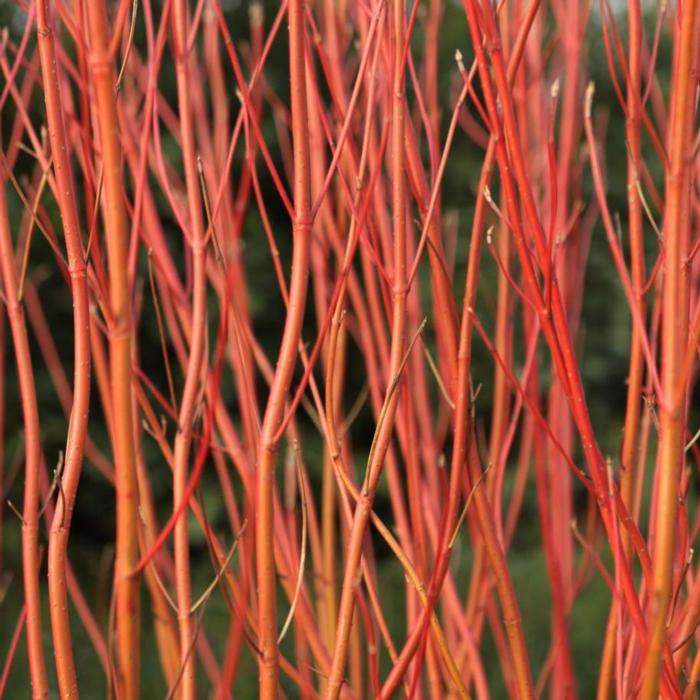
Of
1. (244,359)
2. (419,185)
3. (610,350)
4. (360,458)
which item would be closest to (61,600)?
(244,359)

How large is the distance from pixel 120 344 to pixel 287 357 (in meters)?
0.15

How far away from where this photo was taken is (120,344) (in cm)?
83

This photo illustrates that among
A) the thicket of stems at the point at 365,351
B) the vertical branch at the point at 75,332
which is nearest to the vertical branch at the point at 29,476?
the thicket of stems at the point at 365,351

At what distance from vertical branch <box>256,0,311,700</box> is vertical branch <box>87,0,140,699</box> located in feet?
0.41

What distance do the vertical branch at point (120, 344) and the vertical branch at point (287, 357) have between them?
0.12 metres

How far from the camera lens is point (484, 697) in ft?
4.01

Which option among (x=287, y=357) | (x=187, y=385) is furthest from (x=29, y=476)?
(x=287, y=357)

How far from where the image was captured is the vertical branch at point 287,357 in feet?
3.00

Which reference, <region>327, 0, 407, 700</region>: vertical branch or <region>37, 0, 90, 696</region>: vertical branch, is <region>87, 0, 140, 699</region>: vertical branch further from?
<region>327, 0, 407, 700</region>: vertical branch

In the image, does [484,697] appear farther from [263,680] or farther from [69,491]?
[69,491]

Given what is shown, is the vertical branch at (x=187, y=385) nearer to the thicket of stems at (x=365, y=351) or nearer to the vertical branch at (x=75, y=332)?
the thicket of stems at (x=365, y=351)

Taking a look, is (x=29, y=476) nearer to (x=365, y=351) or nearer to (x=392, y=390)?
(x=392, y=390)

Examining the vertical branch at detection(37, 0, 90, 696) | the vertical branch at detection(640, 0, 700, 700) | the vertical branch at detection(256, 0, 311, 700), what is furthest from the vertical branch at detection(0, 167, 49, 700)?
the vertical branch at detection(640, 0, 700, 700)

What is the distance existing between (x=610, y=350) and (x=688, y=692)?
410cm
